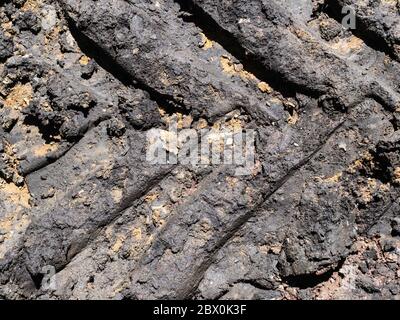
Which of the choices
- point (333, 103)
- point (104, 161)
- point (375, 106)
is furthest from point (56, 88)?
point (375, 106)

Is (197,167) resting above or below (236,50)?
below

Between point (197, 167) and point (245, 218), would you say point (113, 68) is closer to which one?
point (197, 167)

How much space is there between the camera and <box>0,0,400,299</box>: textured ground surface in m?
1.52

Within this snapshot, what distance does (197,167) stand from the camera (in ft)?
5.06

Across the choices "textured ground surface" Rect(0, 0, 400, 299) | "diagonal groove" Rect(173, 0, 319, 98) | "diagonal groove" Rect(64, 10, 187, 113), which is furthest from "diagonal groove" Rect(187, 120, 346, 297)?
"diagonal groove" Rect(64, 10, 187, 113)

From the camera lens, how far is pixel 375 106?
152 cm

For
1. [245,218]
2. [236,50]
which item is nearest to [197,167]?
[245,218]

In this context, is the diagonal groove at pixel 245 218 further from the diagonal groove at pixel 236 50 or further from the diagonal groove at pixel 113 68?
the diagonal groove at pixel 113 68

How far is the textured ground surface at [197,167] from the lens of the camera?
1517mm

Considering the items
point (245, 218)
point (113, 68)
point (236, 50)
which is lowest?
point (245, 218)

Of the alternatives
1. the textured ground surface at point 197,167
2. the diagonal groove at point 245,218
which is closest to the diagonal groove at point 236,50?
the textured ground surface at point 197,167

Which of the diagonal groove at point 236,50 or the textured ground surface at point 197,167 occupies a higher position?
the diagonal groove at point 236,50

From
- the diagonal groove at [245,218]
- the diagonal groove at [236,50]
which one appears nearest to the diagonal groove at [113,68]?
the diagonal groove at [236,50]
